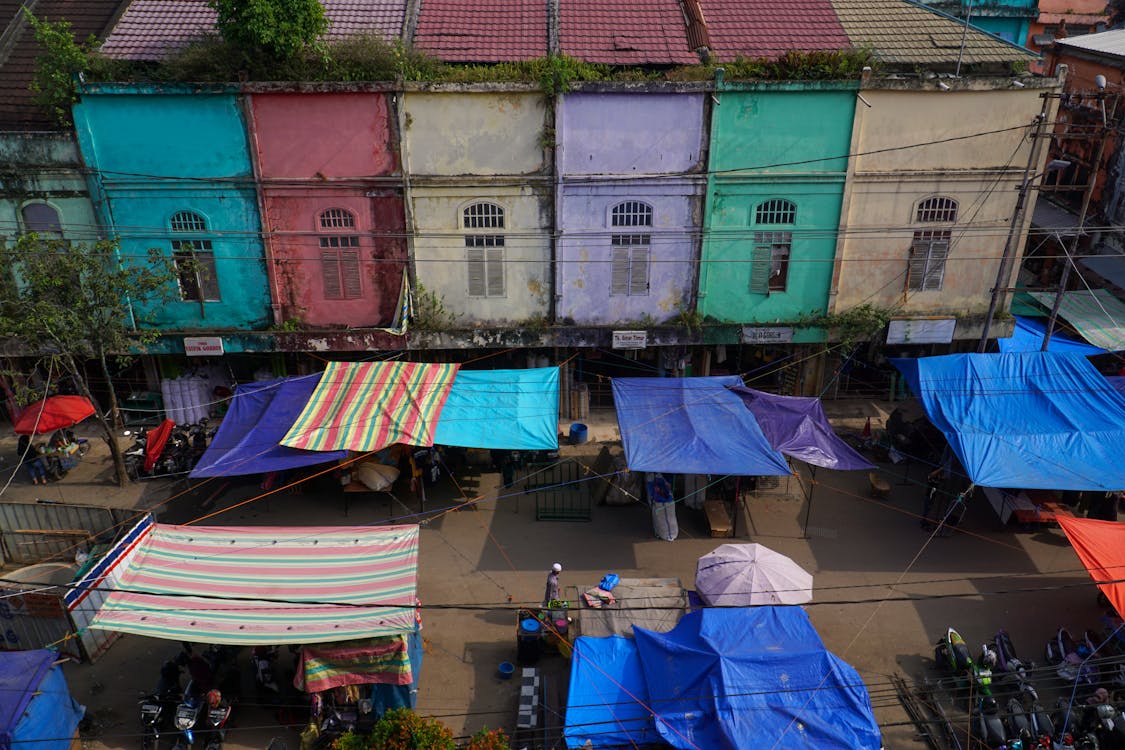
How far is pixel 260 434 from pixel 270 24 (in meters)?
9.94

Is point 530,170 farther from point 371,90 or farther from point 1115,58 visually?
point 1115,58

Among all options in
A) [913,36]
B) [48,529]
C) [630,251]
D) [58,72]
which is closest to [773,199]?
[630,251]

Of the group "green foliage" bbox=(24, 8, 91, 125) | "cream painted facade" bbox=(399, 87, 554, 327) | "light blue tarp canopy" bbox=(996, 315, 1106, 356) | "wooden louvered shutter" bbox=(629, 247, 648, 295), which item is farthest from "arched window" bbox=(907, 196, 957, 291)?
"green foliage" bbox=(24, 8, 91, 125)

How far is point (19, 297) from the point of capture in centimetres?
2114

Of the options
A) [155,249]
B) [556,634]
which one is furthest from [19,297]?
[556,634]

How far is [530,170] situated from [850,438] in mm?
11153

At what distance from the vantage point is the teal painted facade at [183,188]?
21391mm

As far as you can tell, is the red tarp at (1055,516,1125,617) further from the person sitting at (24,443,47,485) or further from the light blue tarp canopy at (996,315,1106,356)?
the person sitting at (24,443,47,485)

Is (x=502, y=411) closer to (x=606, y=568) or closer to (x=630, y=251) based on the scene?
(x=606, y=568)

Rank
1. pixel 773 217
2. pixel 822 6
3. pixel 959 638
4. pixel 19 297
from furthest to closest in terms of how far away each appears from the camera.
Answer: pixel 822 6, pixel 773 217, pixel 19 297, pixel 959 638

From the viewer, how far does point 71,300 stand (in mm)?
19859

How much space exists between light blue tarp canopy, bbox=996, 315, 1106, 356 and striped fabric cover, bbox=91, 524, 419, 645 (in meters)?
17.5

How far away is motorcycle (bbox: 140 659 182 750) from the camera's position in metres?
13.6

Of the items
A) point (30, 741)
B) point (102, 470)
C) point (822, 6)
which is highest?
point (822, 6)
